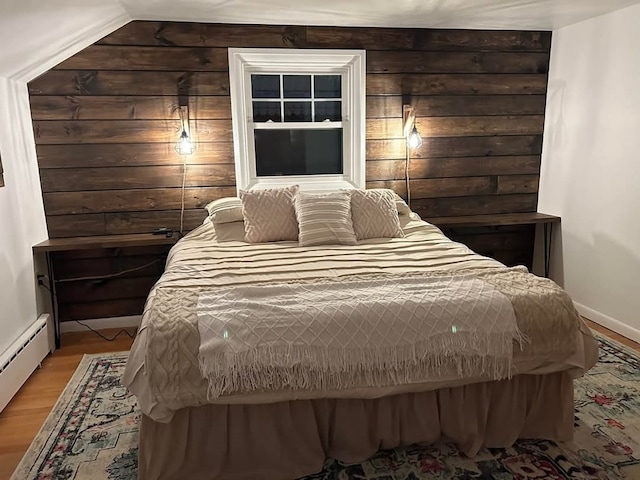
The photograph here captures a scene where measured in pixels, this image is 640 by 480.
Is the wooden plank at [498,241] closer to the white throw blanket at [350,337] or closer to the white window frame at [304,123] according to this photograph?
the white window frame at [304,123]

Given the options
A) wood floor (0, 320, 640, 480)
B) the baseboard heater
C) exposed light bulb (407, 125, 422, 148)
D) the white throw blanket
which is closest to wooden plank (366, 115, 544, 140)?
exposed light bulb (407, 125, 422, 148)

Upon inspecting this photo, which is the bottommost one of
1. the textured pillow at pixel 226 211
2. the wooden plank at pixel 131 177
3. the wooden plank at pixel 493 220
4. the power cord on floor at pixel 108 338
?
the power cord on floor at pixel 108 338

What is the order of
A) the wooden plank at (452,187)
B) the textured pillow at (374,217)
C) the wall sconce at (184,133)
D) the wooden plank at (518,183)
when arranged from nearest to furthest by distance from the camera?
1. the textured pillow at (374,217)
2. the wall sconce at (184,133)
3. the wooden plank at (452,187)
4. the wooden plank at (518,183)

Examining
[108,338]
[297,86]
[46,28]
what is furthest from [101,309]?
[297,86]

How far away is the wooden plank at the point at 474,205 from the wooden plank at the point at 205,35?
1.51m

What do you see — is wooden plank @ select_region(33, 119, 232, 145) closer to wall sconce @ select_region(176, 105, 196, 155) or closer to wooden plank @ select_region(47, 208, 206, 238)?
wall sconce @ select_region(176, 105, 196, 155)

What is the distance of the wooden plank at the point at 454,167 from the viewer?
358 cm

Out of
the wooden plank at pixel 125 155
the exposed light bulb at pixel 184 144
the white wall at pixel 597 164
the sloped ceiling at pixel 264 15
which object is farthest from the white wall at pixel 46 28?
the white wall at pixel 597 164

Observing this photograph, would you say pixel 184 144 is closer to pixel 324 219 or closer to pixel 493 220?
pixel 324 219

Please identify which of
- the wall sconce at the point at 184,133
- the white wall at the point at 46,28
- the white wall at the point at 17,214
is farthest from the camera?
the wall sconce at the point at 184,133

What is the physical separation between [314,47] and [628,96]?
80.8 inches

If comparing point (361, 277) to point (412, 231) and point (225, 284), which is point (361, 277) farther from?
point (412, 231)

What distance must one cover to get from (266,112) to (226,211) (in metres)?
0.90

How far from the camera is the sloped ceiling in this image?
2.40m
